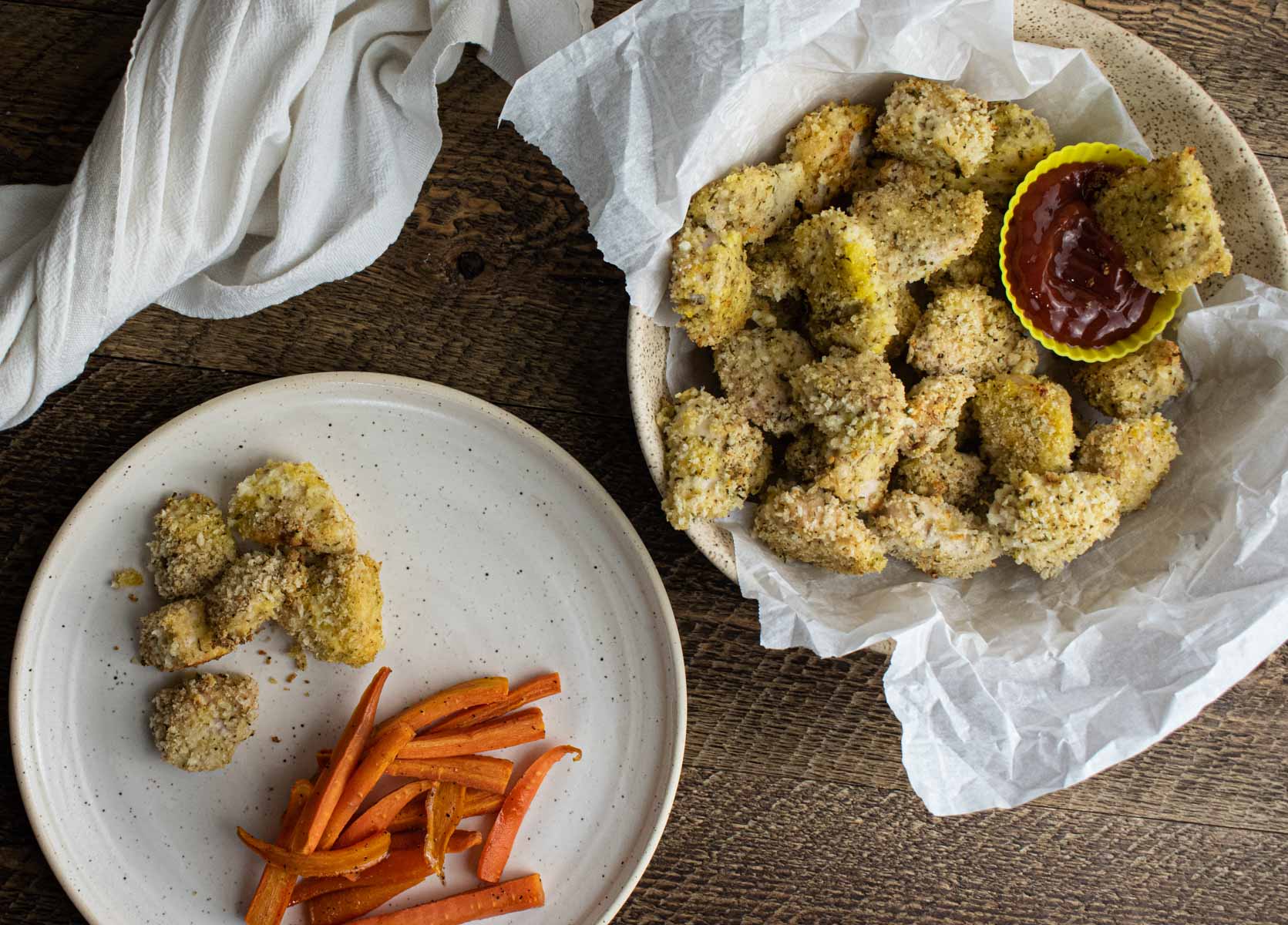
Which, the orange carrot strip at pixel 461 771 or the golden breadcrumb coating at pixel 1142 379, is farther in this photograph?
the orange carrot strip at pixel 461 771

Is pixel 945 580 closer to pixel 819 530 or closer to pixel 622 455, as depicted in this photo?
pixel 819 530

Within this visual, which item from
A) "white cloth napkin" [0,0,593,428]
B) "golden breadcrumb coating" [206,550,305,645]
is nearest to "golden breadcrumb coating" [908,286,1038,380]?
"white cloth napkin" [0,0,593,428]

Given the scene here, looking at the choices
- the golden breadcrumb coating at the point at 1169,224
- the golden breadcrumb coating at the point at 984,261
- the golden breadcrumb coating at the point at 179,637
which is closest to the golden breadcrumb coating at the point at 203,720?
the golden breadcrumb coating at the point at 179,637

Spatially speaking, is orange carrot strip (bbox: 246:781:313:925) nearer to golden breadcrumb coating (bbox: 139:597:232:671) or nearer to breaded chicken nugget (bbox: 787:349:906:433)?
golden breadcrumb coating (bbox: 139:597:232:671)

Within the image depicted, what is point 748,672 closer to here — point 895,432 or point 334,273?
point 895,432

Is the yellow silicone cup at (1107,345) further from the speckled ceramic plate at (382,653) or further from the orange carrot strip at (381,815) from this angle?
the orange carrot strip at (381,815)

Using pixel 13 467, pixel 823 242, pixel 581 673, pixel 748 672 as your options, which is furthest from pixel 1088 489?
pixel 13 467
